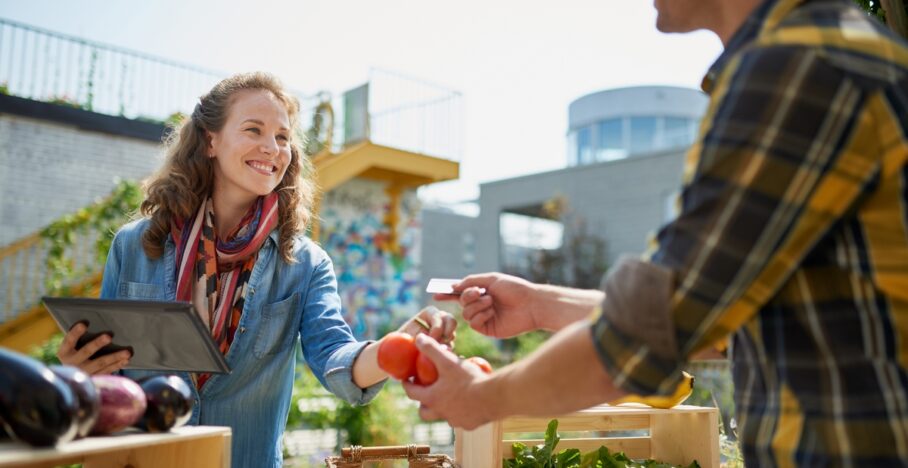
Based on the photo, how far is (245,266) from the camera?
8.60 feet

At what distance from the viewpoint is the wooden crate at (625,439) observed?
9.15 ft

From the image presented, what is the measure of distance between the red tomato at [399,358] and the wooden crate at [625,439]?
38.8 inches

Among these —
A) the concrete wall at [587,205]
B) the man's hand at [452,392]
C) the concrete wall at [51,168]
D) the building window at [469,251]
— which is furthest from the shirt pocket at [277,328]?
the building window at [469,251]

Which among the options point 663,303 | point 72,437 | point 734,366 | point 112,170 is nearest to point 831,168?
point 663,303

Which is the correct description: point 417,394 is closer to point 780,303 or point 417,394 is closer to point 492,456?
point 780,303

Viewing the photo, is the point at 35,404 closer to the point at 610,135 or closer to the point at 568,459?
the point at 568,459

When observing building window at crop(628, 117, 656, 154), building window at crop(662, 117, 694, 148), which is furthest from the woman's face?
building window at crop(628, 117, 656, 154)

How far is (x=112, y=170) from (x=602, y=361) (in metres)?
10.5

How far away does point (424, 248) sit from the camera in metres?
25.1

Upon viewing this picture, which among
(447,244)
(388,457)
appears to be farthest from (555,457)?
(447,244)

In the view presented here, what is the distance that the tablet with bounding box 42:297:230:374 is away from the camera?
1779 mm

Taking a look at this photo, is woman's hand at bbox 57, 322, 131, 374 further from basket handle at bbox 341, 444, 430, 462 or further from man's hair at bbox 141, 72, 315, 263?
basket handle at bbox 341, 444, 430, 462

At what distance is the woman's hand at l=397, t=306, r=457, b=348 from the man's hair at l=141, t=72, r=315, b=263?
1.83 ft

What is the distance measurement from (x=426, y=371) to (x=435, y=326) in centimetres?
59
